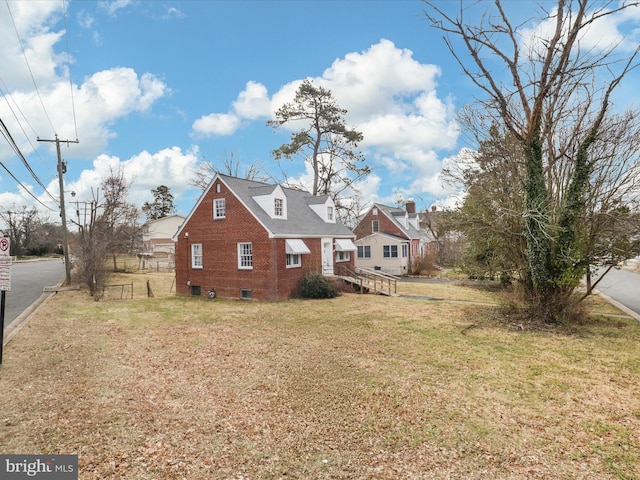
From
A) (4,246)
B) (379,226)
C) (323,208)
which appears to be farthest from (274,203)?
(379,226)

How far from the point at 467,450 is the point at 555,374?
4826 millimetres

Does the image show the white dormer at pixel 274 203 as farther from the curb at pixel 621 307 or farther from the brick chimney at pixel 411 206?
the brick chimney at pixel 411 206

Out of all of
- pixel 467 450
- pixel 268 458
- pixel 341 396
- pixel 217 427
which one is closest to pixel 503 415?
pixel 467 450

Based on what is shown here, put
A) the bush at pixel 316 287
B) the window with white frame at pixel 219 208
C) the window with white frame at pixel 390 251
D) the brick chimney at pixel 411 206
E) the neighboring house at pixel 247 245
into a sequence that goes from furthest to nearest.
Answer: the brick chimney at pixel 411 206
the window with white frame at pixel 390 251
the window with white frame at pixel 219 208
the bush at pixel 316 287
the neighboring house at pixel 247 245

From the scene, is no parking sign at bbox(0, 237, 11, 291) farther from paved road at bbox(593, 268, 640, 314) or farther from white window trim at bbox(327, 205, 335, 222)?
paved road at bbox(593, 268, 640, 314)

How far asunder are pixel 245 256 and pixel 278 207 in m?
3.78

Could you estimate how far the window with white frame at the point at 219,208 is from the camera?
21.9 metres

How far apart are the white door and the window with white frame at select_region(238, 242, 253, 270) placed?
522cm

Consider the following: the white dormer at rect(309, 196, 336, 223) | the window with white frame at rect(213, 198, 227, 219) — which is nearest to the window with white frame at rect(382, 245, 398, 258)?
the white dormer at rect(309, 196, 336, 223)

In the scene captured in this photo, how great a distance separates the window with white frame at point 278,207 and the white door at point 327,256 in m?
3.46

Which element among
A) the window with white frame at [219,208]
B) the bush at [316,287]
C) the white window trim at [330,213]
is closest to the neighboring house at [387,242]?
the white window trim at [330,213]

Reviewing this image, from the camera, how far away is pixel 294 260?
871 inches

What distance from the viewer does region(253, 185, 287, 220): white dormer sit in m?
22.1

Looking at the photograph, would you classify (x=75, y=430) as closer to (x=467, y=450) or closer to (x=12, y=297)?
(x=467, y=450)
